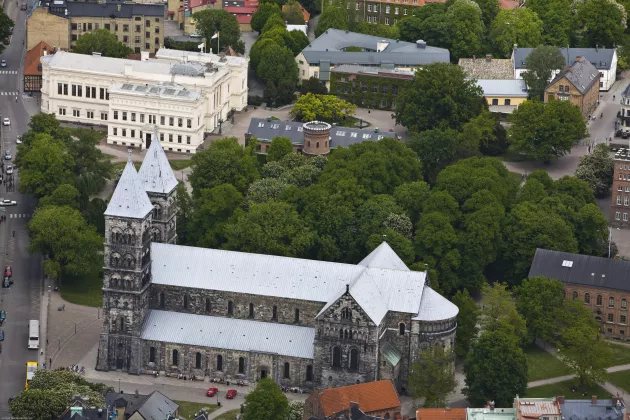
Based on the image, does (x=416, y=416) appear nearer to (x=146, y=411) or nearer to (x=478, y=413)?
(x=478, y=413)

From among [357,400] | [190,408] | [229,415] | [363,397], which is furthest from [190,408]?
[363,397]

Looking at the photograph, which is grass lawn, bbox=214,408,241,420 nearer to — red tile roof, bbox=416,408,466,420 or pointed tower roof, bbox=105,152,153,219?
red tile roof, bbox=416,408,466,420

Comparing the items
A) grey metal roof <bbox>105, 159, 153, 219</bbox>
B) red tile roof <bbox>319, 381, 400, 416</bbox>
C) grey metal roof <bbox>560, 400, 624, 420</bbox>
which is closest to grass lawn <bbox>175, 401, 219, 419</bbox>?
red tile roof <bbox>319, 381, 400, 416</bbox>

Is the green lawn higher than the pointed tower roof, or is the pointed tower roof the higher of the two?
the pointed tower roof

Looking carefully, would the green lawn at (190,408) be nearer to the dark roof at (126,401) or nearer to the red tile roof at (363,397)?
the dark roof at (126,401)

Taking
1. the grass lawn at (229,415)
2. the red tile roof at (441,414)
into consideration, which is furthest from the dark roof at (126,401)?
the red tile roof at (441,414)

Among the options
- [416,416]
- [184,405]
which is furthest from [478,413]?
[184,405]

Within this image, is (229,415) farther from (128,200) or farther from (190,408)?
(128,200)

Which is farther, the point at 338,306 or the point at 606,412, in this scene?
the point at 338,306
